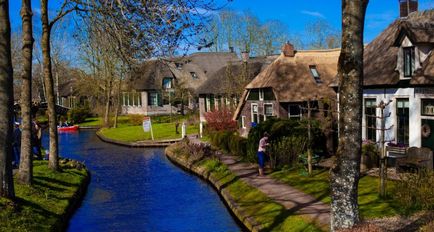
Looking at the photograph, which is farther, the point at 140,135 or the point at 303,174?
the point at 140,135

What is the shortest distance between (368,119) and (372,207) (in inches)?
391

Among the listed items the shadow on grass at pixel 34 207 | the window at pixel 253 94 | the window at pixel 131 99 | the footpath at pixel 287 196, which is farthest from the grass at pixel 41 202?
the window at pixel 131 99

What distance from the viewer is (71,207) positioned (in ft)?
55.6

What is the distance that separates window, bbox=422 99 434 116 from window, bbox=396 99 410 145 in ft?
3.06

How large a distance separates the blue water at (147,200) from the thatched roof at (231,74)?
1611cm

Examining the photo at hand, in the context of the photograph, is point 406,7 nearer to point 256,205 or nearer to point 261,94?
point 261,94

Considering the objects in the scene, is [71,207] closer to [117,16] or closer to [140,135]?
[117,16]

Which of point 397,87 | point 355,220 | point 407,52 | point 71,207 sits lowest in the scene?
point 71,207

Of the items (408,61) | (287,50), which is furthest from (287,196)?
(287,50)

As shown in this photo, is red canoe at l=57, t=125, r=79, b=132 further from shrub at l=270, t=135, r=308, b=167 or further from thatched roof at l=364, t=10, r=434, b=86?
thatched roof at l=364, t=10, r=434, b=86

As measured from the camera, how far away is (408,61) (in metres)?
19.4

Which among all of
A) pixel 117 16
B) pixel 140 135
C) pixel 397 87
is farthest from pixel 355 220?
pixel 140 135

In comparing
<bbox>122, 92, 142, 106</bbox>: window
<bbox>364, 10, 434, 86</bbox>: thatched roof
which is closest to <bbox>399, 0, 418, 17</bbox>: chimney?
<bbox>364, 10, 434, 86</bbox>: thatched roof

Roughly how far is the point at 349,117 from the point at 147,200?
11.8m
